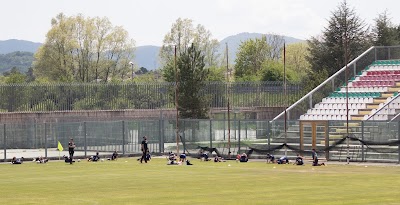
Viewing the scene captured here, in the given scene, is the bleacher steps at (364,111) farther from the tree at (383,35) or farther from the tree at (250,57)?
the tree at (250,57)

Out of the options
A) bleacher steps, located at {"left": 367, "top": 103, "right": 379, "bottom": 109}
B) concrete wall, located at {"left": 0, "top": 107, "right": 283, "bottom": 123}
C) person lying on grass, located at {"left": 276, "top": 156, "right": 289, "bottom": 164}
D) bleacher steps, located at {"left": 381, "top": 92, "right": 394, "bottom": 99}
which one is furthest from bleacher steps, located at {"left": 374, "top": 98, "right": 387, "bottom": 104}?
concrete wall, located at {"left": 0, "top": 107, "right": 283, "bottom": 123}

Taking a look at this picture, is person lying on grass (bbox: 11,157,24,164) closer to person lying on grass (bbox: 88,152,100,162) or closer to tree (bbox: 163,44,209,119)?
person lying on grass (bbox: 88,152,100,162)

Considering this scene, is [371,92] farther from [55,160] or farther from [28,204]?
[28,204]

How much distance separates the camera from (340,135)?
58.2 meters

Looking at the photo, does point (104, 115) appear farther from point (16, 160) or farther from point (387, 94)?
point (387, 94)

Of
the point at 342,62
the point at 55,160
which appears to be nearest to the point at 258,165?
the point at 55,160

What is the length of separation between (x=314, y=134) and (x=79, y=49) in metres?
89.7

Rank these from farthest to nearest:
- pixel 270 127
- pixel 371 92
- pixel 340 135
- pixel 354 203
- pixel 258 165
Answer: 1. pixel 371 92
2. pixel 270 127
3. pixel 340 135
4. pixel 258 165
5. pixel 354 203

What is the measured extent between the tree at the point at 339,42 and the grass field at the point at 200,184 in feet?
120

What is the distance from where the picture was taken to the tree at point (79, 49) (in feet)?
459

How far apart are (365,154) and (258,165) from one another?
667 cm

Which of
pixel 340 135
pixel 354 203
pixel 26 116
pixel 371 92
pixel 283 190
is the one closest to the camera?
pixel 354 203

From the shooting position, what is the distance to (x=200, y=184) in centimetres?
3938

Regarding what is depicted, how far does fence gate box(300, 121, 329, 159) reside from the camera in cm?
5850
